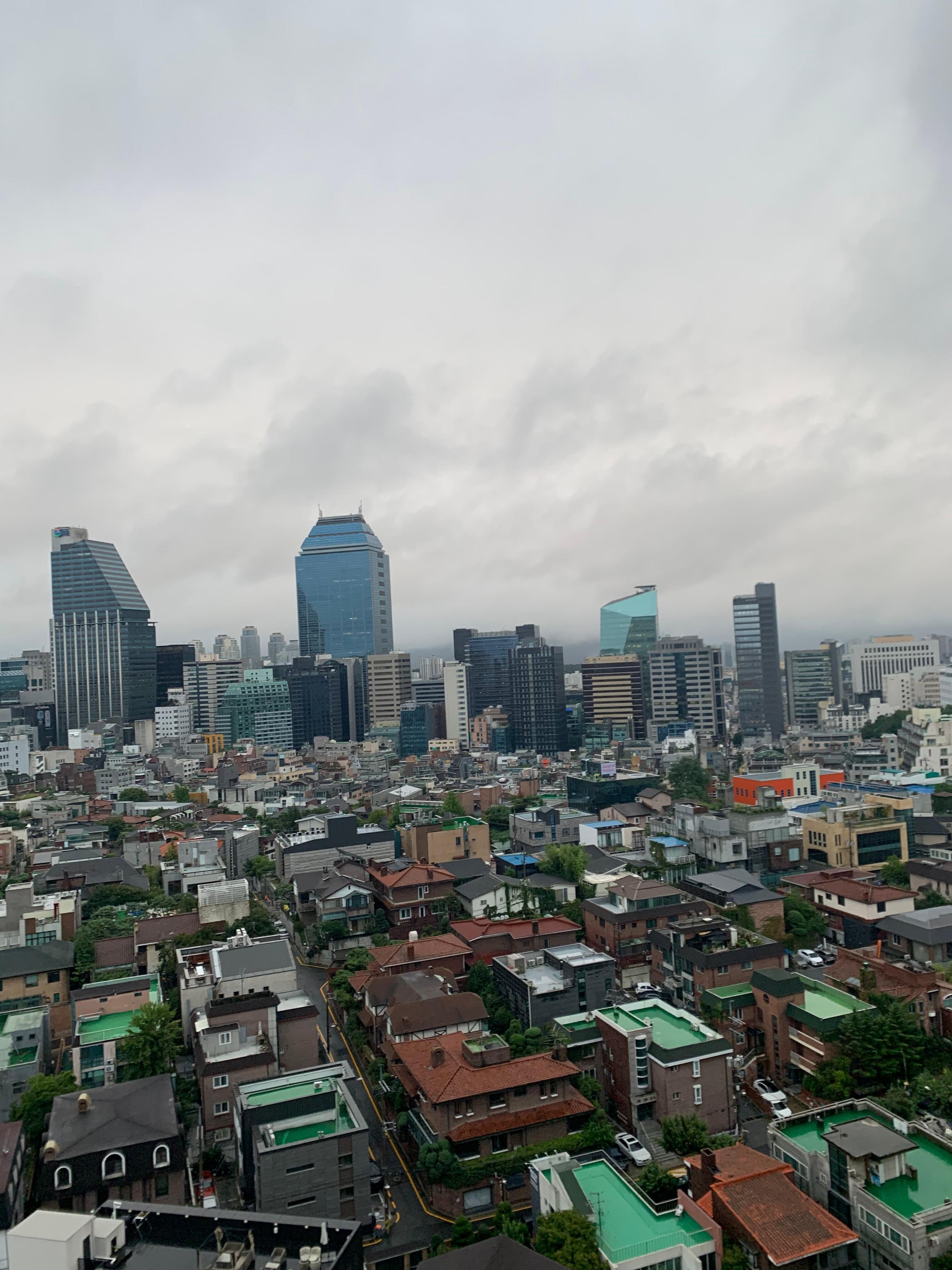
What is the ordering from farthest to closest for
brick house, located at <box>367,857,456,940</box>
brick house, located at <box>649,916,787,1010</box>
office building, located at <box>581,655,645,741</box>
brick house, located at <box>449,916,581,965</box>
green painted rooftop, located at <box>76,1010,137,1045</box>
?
1. office building, located at <box>581,655,645,741</box>
2. brick house, located at <box>367,857,456,940</box>
3. brick house, located at <box>449,916,581,965</box>
4. brick house, located at <box>649,916,787,1010</box>
5. green painted rooftop, located at <box>76,1010,137,1045</box>

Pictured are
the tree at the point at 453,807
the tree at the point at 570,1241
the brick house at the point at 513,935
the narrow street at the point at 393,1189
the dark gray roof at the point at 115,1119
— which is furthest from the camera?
the tree at the point at 453,807

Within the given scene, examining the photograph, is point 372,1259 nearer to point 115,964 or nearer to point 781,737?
point 115,964

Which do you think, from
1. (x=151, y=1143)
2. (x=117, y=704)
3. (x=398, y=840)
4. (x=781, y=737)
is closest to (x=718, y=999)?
(x=151, y=1143)

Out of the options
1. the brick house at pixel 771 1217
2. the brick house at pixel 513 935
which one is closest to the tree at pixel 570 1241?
the brick house at pixel 771 1217

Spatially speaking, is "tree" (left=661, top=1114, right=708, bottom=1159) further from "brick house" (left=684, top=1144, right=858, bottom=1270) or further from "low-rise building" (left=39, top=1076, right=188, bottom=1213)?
"low-rise building" (left=39, top=1076, right=188, bottom=1213)

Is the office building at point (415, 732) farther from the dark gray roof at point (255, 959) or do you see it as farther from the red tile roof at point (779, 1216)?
the red tile roof at point (779, 1216)

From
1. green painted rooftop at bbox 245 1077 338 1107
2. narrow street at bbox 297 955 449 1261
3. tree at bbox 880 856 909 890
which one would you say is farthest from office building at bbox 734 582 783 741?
green painted rooftop at bbox 245 1077 338 1107
